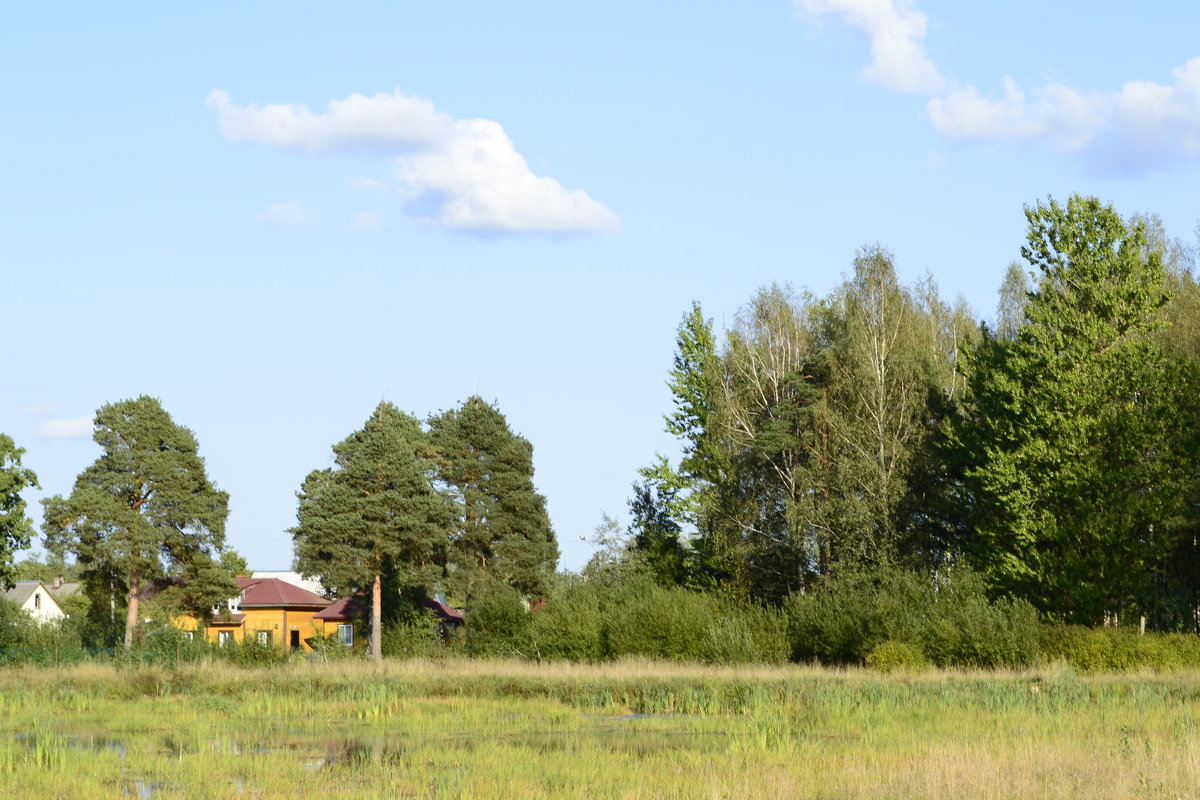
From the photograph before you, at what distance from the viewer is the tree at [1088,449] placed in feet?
128

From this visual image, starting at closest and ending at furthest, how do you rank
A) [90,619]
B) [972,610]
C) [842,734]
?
[842,734] → [972,610] → [90,619]

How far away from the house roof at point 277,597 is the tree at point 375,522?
2404 cm

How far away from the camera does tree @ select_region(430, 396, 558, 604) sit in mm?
65938

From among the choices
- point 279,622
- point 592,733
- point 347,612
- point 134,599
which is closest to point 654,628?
point 592,733

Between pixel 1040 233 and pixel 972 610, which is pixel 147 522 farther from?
pixel 1040 233

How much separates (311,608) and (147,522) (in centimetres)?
2978

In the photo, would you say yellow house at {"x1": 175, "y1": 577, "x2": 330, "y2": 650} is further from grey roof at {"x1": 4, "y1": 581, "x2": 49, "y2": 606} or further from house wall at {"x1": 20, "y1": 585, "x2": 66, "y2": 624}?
grey roof at {"x1": 4, "y1": 581, "x2": 49, "y2": 606}

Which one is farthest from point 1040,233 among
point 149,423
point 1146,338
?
point 149,423

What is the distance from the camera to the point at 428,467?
187 ft

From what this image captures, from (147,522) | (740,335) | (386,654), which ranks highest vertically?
(740,335)

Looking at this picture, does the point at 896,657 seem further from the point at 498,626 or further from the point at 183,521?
the point at 183,521

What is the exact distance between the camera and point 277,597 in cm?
7875

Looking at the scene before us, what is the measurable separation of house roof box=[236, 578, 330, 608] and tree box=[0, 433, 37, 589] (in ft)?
97.3

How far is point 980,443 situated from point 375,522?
83.5 feet
